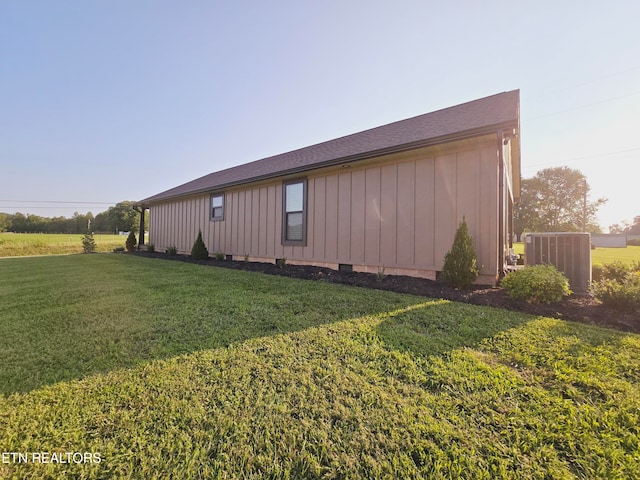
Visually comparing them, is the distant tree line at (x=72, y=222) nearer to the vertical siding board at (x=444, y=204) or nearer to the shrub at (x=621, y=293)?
the vertical siding board at (x=444, y=204)

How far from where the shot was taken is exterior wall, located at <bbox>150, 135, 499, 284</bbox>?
4.81 metres

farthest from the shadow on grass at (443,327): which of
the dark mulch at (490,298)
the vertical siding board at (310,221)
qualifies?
the vertical siding board at (310,221)

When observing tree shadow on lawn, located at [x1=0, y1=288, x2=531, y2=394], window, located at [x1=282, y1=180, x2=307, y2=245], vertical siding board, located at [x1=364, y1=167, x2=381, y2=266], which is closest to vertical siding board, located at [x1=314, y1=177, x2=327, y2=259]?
window, located at [x1=282, y1=180, x2=307, y2=245]

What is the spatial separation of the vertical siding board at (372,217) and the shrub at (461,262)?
1.64 meters

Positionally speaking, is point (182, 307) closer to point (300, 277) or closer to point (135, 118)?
point (300, 277)

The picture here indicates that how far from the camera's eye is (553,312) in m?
3.48

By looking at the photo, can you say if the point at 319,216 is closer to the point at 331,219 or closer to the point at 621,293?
the point at 331,219

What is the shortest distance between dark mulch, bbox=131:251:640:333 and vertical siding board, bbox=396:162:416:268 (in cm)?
44

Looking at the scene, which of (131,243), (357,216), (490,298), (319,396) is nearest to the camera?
(319,396)

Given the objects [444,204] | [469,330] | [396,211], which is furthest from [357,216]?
[469,330]

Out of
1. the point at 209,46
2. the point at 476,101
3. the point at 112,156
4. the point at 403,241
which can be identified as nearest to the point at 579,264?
the point at 403,241

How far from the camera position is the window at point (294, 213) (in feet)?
24.3

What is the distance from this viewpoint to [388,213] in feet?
19.1

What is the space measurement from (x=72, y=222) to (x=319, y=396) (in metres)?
58.4
